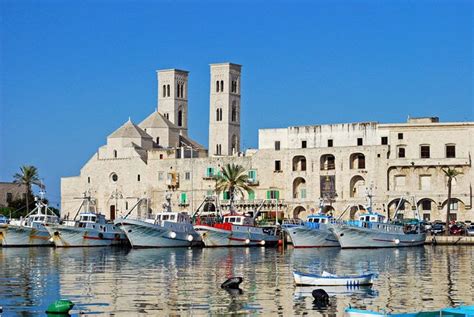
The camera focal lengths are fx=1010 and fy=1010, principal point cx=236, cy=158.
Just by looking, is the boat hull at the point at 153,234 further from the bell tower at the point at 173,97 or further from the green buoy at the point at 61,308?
the bell tower at the point at 173,97

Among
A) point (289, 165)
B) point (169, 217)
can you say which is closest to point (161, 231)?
point (169, 217)

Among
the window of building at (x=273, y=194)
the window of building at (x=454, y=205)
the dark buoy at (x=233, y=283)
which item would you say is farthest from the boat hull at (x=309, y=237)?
the dark buoy at (x=233, y=283)

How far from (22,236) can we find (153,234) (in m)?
11.9

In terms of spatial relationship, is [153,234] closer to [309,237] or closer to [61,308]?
[309,237]

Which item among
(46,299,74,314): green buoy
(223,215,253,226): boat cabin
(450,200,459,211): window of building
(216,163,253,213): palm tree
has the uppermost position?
(216,163,253,213): palm tree

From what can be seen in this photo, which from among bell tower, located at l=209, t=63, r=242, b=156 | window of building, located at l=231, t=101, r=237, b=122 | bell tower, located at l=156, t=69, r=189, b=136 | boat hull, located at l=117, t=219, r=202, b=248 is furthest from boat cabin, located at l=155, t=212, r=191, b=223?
bell tower, located at l=156, t=69, r=189, b=136

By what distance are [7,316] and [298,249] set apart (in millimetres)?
45634

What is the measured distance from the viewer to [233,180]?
9844 cm

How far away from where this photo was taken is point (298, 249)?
76625 mm

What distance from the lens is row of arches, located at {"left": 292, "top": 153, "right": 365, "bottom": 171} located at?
321ft

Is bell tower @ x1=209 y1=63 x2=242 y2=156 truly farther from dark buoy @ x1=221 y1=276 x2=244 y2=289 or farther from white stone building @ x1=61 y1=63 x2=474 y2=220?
dark buoy @ x1=221 y1=276 x2=244 y2=289

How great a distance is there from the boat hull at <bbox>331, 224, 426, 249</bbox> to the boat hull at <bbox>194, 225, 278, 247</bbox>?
7.27 meters

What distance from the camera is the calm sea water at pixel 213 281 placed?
116 ft

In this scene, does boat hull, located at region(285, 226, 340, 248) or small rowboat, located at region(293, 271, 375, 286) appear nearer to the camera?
small rowboat, located at region(293, 271, 375, 286)
